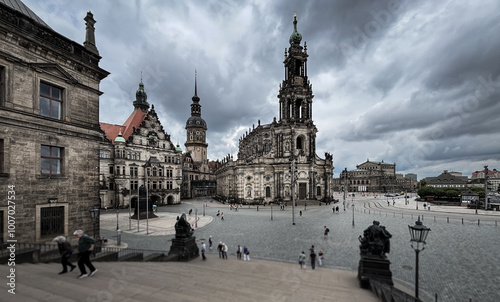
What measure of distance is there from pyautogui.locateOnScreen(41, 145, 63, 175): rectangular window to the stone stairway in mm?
6958

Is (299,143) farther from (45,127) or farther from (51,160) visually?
(45,127)

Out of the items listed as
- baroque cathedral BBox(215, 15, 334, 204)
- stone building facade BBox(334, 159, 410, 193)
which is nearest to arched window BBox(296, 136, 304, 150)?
baroque cathedral BBox(215, 15, 334, 204)

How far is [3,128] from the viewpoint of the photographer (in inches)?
453

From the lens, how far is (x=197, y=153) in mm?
88500

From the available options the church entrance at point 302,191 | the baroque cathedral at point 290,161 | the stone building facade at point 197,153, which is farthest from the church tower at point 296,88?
the stone building facade at point 197,153

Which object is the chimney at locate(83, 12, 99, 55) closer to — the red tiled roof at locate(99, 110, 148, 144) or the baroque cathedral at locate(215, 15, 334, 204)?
the red tiled roof at locate(99, 110, 148, 144)

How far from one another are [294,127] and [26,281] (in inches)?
2087

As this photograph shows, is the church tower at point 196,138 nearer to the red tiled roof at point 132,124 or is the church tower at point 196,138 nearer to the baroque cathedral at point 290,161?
the baroque cathedral at point 290,161

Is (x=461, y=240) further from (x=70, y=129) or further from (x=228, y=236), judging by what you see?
(x=70, y=129)

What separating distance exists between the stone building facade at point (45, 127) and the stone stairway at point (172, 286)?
581 cm

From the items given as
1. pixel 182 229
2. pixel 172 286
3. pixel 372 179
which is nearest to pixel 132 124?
pixel 182 229

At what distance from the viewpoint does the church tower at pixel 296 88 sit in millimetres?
57656

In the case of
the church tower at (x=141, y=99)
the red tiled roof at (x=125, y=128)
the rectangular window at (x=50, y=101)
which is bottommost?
the rectangular window at (x=50, y=101)

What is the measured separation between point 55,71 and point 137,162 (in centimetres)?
3617
